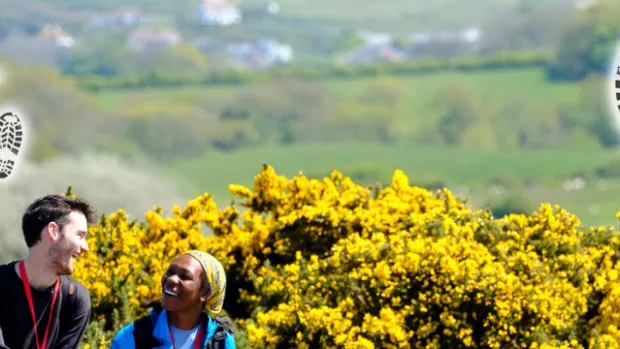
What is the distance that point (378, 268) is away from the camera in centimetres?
793

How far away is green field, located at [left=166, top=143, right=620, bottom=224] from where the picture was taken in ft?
365

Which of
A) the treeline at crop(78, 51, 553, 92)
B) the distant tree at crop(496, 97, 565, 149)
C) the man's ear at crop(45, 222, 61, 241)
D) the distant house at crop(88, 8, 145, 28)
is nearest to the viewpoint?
the man's ear at crop(45, 222, 61, 241)

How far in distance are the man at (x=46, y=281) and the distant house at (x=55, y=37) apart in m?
148

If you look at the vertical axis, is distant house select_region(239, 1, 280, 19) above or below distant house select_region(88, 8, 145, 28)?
above

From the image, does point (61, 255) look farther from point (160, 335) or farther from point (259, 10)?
point (259, 10)

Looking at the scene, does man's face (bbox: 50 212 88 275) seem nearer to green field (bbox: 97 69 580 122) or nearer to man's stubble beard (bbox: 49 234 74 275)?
man's stubble beard (bbox: 49 234 74 275)

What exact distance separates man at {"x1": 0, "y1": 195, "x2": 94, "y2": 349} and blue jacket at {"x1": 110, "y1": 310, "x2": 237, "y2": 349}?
1.27ft

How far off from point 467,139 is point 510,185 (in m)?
22.4

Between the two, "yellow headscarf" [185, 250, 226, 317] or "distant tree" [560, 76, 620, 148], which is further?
"distant tree" [560, 76, 620, 148]

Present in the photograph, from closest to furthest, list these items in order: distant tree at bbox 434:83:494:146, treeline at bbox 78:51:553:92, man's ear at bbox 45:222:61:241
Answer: man's ear at bbox 45:222:61:241 → distant tree at bbox 434:83:494:146 → treeline at bbox 78:51:553:92

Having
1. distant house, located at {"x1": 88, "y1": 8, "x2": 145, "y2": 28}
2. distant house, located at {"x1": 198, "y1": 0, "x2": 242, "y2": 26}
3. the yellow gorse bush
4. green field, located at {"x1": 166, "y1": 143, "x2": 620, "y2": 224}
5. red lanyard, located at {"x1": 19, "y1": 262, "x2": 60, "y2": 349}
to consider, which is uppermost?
distant house, located at {"x1": 198, "y1": 0, "x2": 242, "y2": 26}

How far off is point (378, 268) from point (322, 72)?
5992 inches

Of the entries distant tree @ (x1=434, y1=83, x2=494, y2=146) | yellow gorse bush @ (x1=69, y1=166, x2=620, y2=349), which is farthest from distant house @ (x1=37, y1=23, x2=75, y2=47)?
yellow gorse bush @ (x1=69, y1=166, x2=620, y2=349)

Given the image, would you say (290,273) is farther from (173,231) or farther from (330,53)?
(330,53)
